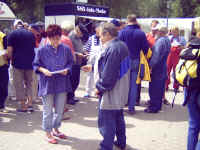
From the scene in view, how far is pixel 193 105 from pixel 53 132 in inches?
97.7

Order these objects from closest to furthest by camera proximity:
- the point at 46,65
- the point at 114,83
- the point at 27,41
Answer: the point at 114,83, the point at 46,65, the point at 27,41

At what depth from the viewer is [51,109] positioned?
15.1 ft

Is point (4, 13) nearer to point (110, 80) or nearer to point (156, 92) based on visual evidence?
point (156, 92)

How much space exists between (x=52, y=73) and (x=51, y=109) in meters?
0.59

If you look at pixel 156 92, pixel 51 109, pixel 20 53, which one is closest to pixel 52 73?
pixel 51 109

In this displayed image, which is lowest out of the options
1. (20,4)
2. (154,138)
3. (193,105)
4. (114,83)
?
(154,138)

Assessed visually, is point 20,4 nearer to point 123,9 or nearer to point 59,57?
point 123,9

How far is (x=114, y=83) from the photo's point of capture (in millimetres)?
3766

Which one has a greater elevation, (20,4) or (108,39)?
(20,4)

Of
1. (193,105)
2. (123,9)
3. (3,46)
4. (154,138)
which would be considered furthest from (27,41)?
(123,9)

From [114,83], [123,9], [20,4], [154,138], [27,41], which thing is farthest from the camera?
[123,9]

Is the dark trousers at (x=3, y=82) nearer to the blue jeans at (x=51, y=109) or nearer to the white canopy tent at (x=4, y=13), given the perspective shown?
the blue jeans at (x=51, y=109)

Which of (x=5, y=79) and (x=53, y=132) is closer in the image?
(x=53, y=132)

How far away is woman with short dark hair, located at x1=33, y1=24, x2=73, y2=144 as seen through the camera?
14.7ft
